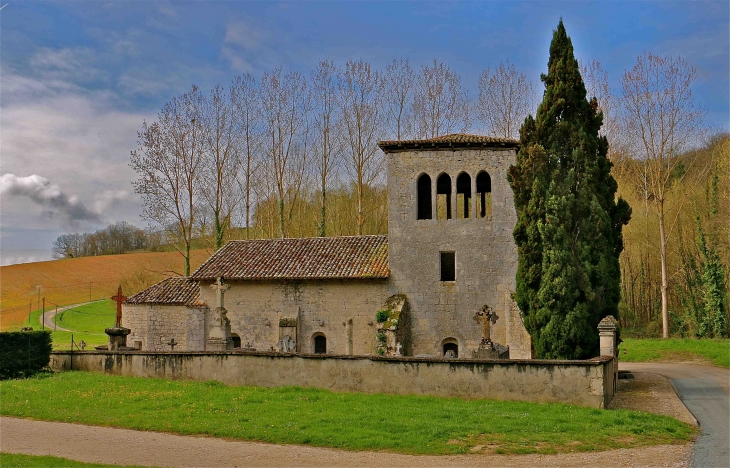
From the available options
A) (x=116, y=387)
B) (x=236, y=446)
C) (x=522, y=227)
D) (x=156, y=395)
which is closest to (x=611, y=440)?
(x=236, y=446)

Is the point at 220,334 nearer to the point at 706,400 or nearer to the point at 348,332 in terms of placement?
the point at 348,332

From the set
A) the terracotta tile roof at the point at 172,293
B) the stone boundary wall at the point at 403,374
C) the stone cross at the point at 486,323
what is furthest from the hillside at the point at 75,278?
the stone cross at the point at 486,323

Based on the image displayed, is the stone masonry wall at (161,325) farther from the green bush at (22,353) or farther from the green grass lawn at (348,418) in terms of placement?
the green grass lawn at (348,418)

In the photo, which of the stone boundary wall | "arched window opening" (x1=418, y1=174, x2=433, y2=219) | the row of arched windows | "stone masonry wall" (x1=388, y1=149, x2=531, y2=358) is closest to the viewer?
the stone boundary wall

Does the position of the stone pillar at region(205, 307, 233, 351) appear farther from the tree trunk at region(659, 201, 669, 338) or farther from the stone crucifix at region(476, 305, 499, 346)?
the tree trunk at region(659, 201, 669, 338)

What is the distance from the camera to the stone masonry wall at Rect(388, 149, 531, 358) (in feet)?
73.4

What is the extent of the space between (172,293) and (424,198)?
1230 cm

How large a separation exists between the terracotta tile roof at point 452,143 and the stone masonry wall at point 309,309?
5.21 m

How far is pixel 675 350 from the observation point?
30.1m

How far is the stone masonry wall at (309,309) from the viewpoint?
23.2m

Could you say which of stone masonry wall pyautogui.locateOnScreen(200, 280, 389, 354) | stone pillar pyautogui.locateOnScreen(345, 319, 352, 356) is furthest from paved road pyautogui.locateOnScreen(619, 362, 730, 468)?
stone pillar pyautogui.locateOnScreen(345, 319, 352, 356)

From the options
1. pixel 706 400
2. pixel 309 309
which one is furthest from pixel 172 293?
pixel 706 400

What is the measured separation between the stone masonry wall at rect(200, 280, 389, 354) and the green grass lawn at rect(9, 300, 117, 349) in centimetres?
1867

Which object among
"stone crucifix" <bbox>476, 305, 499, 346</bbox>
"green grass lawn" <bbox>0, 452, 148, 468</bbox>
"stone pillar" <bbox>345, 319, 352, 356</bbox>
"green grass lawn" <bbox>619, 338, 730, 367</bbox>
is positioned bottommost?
"green grass lawn" <bbox>619, 338, 730, 367</bbox>
